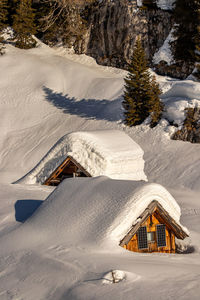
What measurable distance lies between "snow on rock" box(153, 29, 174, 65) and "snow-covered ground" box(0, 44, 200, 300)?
→ 3.35m

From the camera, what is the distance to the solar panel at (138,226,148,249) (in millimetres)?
15648

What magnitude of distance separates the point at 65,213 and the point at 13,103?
2870 centimetres

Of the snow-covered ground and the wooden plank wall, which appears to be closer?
the snow-covered ground

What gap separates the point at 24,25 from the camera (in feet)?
162

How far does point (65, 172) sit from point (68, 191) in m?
8.07

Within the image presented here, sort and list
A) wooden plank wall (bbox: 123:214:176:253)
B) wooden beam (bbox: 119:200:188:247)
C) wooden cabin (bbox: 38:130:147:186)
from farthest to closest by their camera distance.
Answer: wooden cabin (bbox: 38:130:147:186) < wooden plank wall (bbox: 123:214:176:253) < wooden beam (bbox: 119:200:188:247)

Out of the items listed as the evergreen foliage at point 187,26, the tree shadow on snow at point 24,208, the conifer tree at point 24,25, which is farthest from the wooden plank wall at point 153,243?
the conifer tree at point 24,25

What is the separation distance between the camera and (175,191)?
27.4 meters

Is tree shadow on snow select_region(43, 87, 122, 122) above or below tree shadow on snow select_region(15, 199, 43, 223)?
below

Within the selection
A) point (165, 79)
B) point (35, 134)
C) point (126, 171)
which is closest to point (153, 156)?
point (126, 171)

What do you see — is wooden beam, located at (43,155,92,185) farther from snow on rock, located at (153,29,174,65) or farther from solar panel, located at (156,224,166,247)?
snow on rock, located at (153,29,174,65)

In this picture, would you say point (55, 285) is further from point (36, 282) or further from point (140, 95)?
point (140, 95)

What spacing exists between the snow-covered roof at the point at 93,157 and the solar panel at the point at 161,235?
25.9 ft

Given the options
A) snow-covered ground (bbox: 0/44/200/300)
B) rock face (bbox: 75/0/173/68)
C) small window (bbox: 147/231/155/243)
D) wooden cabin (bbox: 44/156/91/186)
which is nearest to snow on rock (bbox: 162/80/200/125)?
snow-covered ground (bbox: 0/44/200/300)
